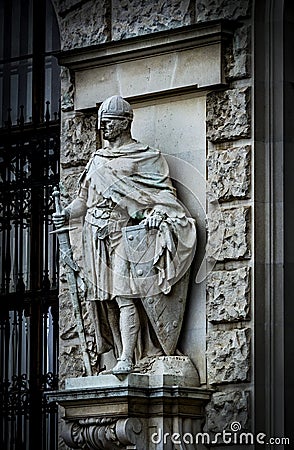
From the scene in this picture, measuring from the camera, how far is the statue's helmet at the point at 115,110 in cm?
1433

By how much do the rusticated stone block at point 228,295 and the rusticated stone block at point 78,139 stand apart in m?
1.64

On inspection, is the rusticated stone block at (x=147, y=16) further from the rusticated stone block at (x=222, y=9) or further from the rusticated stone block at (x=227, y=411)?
the rusticated stone block at (x=227, y=411)

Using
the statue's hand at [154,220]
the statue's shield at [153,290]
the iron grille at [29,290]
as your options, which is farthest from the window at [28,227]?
the statue's hand at [154,220]

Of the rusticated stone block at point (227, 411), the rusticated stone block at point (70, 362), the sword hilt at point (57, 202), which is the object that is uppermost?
the sword hilt at point (57, 202)

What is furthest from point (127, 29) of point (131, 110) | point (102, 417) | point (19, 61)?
point (102, 417)

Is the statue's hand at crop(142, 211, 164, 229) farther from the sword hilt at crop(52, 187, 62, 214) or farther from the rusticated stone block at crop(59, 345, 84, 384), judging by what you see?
the rusticated stone block at crop(59, 345, 84, 384)

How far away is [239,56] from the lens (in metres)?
14.3

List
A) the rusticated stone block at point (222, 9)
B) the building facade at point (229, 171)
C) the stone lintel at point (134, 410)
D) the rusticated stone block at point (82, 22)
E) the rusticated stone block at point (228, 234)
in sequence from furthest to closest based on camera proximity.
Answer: the rusticated stone block at point (82, 22) → the rusticated stone block at point (222, 9) → the rusticated stone block at point (228, 234) → the building facade at point (229, 171) → the stone lintel at point (134, 410)

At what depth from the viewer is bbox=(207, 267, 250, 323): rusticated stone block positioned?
551 inches

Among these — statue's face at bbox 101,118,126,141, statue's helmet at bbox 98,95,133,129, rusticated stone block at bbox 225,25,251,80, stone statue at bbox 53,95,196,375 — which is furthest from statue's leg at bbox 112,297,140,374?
rusticated stone block at bbox 225,25,251,80

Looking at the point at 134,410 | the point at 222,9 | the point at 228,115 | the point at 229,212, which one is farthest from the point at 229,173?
the point at 134,410

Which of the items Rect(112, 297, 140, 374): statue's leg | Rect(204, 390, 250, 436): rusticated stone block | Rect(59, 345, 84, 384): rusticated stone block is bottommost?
Rect(204, 390, 250, 436): rusticated stone block

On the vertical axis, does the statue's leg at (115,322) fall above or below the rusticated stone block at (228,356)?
above

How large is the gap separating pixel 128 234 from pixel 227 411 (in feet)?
4.77
